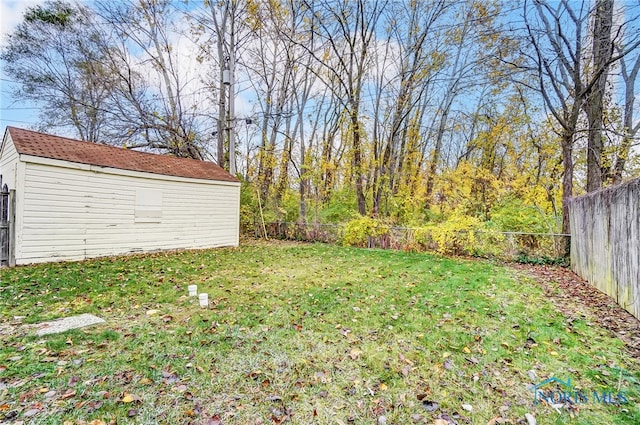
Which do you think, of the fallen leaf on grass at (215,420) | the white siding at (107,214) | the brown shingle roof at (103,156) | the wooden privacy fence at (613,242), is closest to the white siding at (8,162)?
the brown shingle roof at (103,156)

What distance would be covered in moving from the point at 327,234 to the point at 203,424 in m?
9.21

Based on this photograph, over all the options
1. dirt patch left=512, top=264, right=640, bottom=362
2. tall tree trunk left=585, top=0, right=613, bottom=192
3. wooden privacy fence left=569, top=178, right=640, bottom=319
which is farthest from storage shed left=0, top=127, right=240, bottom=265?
tall tree trunk left=585, top=0, right=613, bottom=192

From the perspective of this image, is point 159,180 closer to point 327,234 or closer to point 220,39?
point 327,234

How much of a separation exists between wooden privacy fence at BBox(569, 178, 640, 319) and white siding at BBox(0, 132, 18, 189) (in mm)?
10614

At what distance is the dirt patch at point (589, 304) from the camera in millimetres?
3221

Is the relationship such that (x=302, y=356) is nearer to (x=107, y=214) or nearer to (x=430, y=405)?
(x=430, y=405)

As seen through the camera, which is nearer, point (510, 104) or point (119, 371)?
point (119, 371)

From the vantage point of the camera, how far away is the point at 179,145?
42.2ft

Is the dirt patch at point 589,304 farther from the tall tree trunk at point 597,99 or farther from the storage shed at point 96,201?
the storage shed at point 96,201

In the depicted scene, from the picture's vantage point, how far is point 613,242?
4.34m

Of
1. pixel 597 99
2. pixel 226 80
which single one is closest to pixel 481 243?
pixel 597 99

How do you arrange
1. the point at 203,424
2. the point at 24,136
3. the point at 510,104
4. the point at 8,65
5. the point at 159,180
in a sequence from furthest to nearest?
the point at 8,65, the point at 510,104, the point at 159,180, the point at 24,136, the point at 203,424

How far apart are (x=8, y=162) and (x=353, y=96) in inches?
365

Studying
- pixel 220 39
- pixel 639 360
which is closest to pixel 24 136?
pixel 220 39
